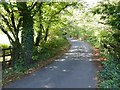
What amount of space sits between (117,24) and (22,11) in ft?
18.4

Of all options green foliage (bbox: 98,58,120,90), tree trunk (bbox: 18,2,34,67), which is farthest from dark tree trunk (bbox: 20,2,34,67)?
green foliage (bbox: 98,58,120,90)

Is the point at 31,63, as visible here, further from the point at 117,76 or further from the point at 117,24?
the point at 117,76

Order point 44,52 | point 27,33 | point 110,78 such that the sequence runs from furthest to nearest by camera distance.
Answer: point 44,52
point 27,33
point 110,78

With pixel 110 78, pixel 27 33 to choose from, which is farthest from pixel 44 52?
pixel 110 78

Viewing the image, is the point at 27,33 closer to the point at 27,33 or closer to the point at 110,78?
the point at 27,33

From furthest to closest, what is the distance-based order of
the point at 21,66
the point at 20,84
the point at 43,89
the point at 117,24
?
the point at 21,66 < the point at 117,24 < the point at 20,84 < the point at 43,89

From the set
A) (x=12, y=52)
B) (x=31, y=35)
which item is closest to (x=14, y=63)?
(x=12, y=52)

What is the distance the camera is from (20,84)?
9.97 m

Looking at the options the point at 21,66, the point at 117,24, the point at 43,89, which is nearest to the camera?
the point at 43,89

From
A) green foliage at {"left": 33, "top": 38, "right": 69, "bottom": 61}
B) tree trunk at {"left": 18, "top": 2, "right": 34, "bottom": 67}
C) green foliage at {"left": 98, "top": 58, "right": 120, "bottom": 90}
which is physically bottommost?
green foliage at {"left": 98, "top": 58, "right": 120, "bottom": 90}

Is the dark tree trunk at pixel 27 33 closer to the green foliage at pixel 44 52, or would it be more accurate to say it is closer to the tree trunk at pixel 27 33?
the tree trunk at pixel 27 33

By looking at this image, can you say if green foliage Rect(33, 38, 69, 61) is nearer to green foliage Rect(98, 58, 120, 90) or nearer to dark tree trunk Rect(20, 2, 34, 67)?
dark tree trunk Rect(20, 2, 34, 67)

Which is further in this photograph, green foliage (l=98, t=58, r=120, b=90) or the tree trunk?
the tree trunk

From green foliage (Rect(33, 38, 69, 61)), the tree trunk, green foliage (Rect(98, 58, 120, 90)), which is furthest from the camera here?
green foliage (Rect(33, 38, 69, 61))
